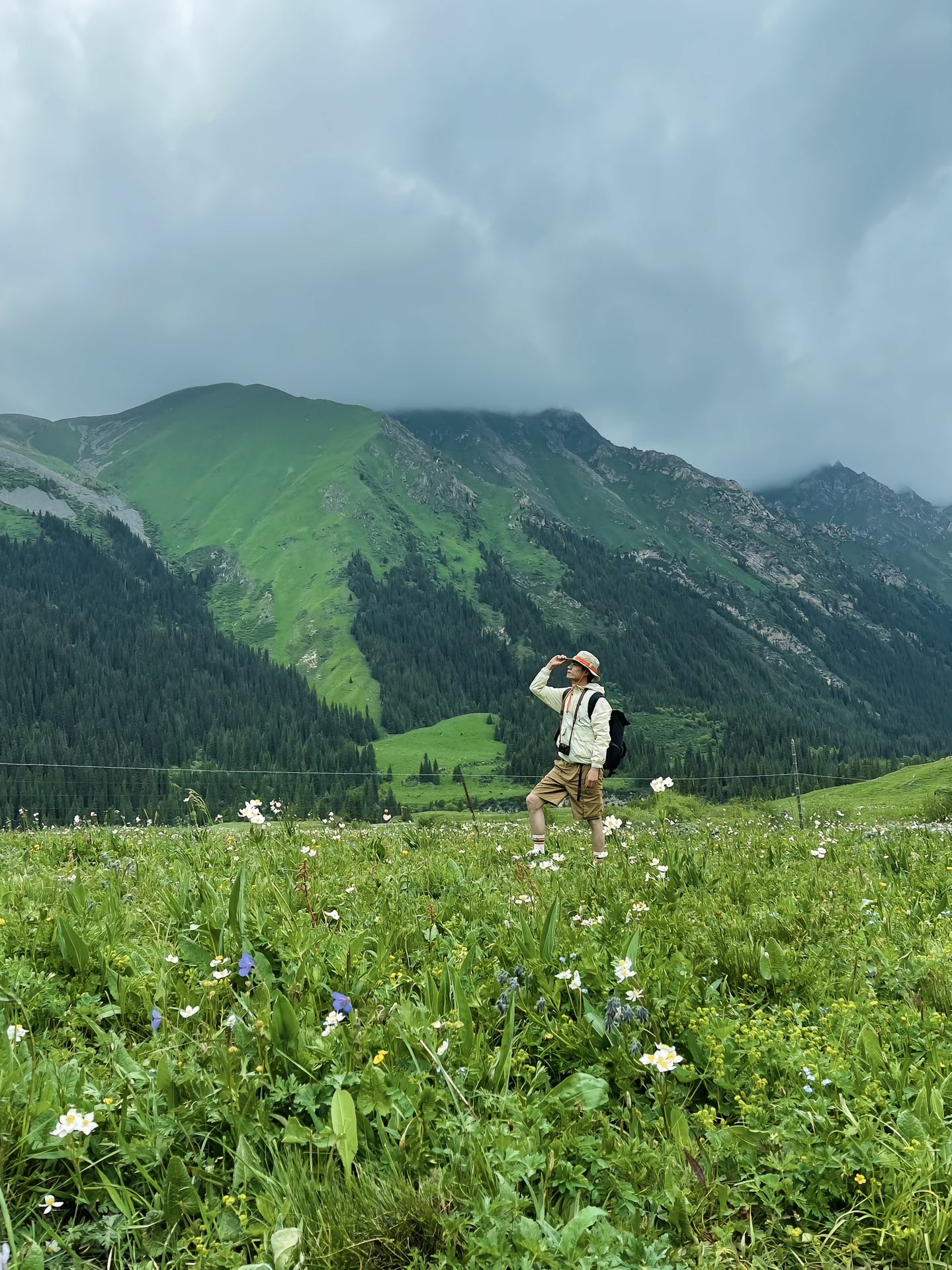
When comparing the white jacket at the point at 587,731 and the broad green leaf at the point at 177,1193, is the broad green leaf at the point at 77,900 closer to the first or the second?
the broad green leaf at the point at 177,1193

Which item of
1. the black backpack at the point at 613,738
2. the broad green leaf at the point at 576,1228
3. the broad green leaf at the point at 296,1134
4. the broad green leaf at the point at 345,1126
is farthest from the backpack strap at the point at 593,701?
the broad green leaf at the point at 576,1228

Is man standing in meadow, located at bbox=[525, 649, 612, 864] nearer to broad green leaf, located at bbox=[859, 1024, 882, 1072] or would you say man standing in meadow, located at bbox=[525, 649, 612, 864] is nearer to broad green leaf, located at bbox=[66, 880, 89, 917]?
broad green leaf, located at bbox=[66, 880, 89, 917]

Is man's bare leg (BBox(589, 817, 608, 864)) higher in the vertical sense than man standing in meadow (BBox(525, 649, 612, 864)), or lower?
lower

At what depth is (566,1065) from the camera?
4.02 m

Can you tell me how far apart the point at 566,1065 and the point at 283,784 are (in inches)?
6064

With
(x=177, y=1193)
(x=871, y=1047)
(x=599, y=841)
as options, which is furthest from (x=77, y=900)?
(x=599, y=841)

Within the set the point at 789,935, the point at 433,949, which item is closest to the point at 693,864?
the point at 789,935

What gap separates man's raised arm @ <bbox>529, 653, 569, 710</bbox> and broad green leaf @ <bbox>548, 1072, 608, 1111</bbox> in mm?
9063

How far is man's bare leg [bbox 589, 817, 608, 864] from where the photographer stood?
31.0ft

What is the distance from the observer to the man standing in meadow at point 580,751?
1170cm

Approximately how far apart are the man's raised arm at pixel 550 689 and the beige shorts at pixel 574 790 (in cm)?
118

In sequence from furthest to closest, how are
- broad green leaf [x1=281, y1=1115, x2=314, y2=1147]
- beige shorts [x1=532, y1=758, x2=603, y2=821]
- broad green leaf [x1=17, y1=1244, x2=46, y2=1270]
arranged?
1. beige shorts [x1=532, y1=758, x2=603, y2=821]
2. broad green leaf [x1=281, y1=1115, x2=314, y2=1147]
3. broad green leaf [x1=17, y1=1244, x2=46, y2=1270]

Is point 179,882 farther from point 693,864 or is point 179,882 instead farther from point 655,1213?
point 693,864

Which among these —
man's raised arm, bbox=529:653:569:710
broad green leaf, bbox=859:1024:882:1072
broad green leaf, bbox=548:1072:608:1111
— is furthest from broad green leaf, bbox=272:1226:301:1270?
man's raised arm, bbox=529:653:569:710
